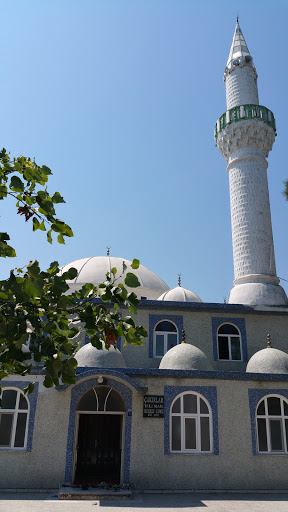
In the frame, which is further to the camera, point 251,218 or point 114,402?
point 251,218

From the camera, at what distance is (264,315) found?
1421 centimetres

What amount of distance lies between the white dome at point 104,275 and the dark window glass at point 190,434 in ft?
24.0

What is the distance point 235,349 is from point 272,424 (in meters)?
2.93

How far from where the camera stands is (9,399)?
10.9 m

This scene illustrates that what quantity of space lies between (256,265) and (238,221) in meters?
2.11

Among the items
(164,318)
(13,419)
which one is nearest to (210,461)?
(164,318)

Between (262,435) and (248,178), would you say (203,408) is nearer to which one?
(262,435)

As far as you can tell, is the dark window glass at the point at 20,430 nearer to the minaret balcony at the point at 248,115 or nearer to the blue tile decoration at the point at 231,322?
the blue tile decoration at the point at 231,322

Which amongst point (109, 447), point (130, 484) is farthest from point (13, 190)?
point (109, 447)

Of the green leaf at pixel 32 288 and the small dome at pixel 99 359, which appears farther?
the small dome at pixel 99 359

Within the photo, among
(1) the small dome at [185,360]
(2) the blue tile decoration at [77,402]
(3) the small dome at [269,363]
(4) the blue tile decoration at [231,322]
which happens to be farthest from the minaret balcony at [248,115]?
(2) the blue tile decoration at [77,402]

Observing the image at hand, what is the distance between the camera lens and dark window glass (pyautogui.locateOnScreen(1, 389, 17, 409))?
35.6 ft

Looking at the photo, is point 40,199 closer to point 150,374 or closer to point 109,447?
point 150,374

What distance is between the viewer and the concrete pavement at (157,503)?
8.62 m
